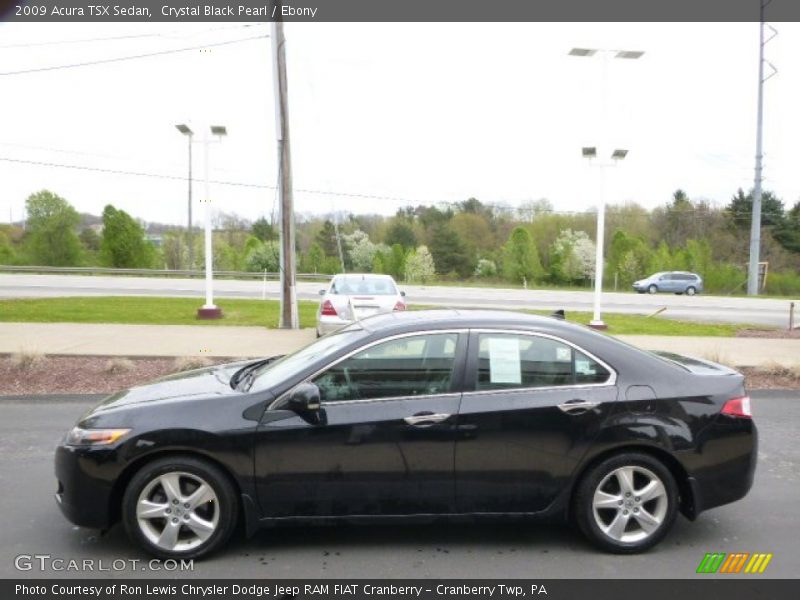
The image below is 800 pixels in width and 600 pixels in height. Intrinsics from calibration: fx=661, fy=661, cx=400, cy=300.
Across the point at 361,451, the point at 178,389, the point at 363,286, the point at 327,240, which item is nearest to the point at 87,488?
the point at 178,389

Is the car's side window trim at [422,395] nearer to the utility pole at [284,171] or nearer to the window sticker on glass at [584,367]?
the window sticker on glass at [584,367]

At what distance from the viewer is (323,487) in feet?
12.8

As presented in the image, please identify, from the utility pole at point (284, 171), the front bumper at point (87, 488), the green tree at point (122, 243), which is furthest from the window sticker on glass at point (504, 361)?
the green tree at point (122, 243)

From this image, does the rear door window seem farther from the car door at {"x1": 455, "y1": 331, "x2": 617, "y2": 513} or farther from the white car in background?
the white car in background

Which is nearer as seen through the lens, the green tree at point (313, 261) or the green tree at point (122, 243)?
the green tree at point (122, 243)

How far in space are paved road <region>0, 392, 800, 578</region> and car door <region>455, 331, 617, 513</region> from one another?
339 millimetres

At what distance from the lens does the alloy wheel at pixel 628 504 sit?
4031 mm

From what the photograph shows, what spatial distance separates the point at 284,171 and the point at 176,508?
12009 mm

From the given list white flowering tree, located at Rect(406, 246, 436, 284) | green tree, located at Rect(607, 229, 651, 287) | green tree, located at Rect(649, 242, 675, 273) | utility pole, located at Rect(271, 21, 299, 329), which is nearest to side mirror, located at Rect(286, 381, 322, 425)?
utility pole, located at Rect(271, 21, 299, 329)

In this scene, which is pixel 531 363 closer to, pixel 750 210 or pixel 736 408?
pixel 736 408

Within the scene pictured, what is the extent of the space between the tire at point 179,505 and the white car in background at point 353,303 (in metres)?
8.01
